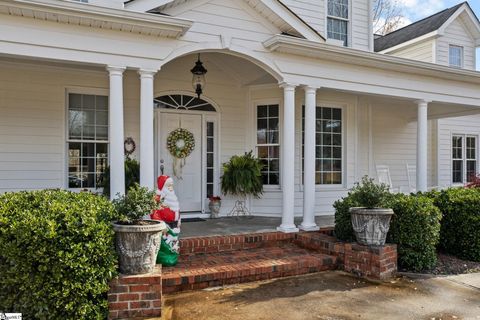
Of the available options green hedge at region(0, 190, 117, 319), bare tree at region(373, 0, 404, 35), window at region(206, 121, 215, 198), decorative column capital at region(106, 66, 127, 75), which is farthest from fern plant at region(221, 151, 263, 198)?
bare tree at region(373, 0, 404, 35)

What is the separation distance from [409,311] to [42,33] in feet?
17.0

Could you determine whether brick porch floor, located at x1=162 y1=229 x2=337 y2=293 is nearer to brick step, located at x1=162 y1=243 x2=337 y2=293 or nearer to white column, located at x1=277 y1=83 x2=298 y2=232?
brick step, located at x1=162 y1=243 x2=337 y2=293

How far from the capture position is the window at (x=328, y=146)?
8.11 metres

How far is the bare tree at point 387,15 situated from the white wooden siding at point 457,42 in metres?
8.54

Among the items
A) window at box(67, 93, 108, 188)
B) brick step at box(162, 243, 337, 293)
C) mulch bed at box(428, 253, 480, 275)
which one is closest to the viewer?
brick step at box(162, 243, 337, 293)

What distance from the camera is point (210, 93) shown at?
7391 millimetres

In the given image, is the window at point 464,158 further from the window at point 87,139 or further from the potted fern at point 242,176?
the window at point 87,139


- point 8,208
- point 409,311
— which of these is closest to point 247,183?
point 409,311

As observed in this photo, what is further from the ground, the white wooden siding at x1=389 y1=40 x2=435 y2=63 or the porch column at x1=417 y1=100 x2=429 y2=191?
the white wooden siding at x1=389 y1=40 x2=435 y2=63

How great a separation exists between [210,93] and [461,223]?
4.90m

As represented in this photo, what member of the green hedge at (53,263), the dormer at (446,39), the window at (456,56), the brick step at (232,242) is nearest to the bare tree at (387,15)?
the dormer at (446,39)

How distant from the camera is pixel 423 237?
5.13 metres

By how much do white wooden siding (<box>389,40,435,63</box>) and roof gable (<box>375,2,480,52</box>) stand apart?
9.1 inches

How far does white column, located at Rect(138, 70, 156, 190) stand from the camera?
4.99m
